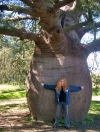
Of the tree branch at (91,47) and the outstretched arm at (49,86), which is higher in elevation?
the tree branch at (91,47)

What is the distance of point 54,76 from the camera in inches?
272

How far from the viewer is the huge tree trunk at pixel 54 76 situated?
6.91m

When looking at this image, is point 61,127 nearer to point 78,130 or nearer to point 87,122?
point 78,130

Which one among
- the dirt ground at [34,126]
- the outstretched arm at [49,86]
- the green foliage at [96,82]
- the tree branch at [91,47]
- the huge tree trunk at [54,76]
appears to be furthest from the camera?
the green foliage at [96,82]

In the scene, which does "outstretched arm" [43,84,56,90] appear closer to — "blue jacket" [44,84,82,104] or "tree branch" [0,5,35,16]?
"blue jacket" [44,84,82,104]

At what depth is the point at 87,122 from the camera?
23.6 ft

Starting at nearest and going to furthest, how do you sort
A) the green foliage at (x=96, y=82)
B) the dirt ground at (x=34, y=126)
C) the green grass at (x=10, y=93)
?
1. the dirt ground at (x=34, y=126)
2. the green foliage at (x=96, y=82)
3. the green grass at (x=10, y=93)

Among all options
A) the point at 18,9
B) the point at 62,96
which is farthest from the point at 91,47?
the point at 18,9

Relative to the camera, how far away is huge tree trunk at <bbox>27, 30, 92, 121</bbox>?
22.7 feet

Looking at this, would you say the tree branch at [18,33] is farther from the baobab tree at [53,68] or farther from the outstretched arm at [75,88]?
the outstretched arm at [75,88]

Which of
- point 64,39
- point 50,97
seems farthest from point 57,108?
point 64,39

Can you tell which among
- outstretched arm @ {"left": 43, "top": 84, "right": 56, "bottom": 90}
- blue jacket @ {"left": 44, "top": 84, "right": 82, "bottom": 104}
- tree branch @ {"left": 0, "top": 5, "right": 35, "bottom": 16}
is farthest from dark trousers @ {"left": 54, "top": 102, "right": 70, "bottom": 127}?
tree branch @ {"left": 0, "top": 5, "right": 35, "bottom": 16}

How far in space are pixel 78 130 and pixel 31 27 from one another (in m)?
3.56

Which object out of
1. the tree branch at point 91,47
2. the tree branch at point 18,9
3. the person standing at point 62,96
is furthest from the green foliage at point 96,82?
the tree branch at point 18,9
